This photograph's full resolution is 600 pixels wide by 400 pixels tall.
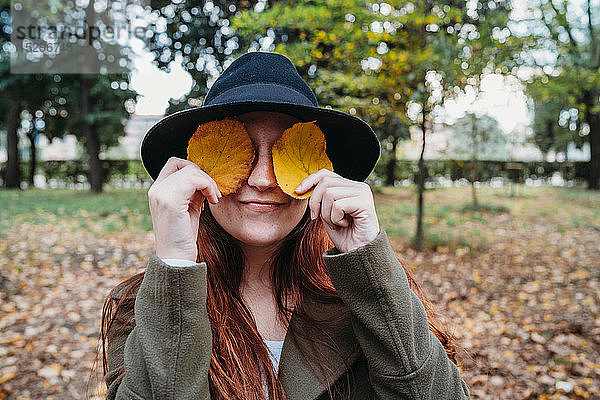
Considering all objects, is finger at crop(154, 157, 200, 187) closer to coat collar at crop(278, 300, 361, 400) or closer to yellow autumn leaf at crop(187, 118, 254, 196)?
yellow autumn leaf at crop(187, 118, 254, 196)

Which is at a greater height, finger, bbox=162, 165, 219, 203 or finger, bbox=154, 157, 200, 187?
finger, bbox=154, 157, 200, 187

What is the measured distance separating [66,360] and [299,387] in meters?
3.32

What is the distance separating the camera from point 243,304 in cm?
145

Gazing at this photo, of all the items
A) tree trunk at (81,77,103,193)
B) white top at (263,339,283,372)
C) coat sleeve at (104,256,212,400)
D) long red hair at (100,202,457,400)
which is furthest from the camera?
tree trunk at (81,77,103,193)

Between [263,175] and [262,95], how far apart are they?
0.21 metres

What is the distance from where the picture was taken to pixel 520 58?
221 inches

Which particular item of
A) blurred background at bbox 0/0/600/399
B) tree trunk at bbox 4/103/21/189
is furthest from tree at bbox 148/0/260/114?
tree trunk at bbox 4/103/21/189

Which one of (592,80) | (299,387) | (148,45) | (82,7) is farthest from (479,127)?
(299,387)

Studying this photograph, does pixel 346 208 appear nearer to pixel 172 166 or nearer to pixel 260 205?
pixel 260 205

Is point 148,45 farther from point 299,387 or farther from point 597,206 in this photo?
point 597,206

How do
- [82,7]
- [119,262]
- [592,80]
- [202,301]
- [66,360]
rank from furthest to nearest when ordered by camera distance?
1. [82,7]
2. [119,262]
3. [592,80]
4. [66,360]
5. [202,301]

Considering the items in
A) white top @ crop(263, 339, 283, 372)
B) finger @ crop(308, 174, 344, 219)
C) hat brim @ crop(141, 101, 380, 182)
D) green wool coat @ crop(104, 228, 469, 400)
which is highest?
hat brim @ crop(141, 101, 380, 182)

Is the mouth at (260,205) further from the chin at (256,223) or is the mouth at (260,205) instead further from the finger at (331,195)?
the finger at (331,195)

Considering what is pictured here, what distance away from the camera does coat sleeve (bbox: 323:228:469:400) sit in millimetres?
1154
